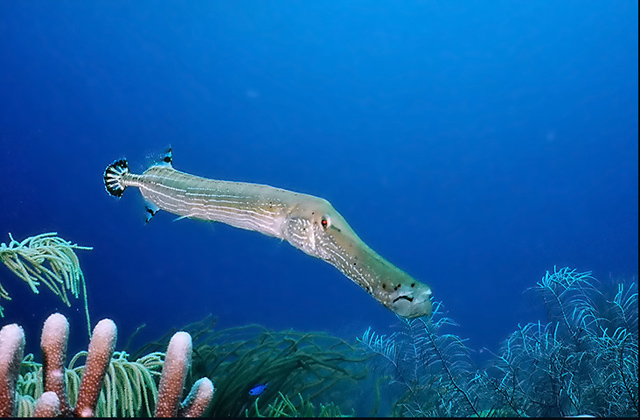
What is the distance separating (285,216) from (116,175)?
8.07 feet

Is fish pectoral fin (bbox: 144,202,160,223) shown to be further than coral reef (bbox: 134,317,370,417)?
Yes

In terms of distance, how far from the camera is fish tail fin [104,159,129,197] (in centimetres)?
488

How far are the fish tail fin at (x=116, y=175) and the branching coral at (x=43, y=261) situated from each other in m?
1.02

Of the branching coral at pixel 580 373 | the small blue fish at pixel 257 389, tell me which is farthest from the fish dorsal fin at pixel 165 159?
the branching coral at pixel 580 373

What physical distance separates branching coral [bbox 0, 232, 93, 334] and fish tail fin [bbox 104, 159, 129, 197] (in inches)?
40.2

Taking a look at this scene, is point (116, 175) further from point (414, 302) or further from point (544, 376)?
point (544, 376)

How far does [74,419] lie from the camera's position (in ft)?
9.32

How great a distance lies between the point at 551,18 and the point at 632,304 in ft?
178

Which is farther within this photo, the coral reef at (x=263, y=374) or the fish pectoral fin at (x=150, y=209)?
the fish pectoral fin at (x=150, y=209)

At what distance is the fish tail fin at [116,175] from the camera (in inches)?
192

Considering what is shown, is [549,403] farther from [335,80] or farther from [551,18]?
[551,18]

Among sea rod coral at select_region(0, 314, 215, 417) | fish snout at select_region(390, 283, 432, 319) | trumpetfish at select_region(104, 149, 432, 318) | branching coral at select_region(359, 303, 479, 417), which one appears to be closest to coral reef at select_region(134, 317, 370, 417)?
branching coral at select_region(359, 303, 479, 417)

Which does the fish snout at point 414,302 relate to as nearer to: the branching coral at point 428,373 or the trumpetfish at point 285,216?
the trumpetfish at point 285,216

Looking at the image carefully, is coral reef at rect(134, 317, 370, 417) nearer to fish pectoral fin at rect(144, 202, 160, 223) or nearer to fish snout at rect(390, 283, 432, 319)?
fish pectoral fin at rect(144, 202, 160, 223)
